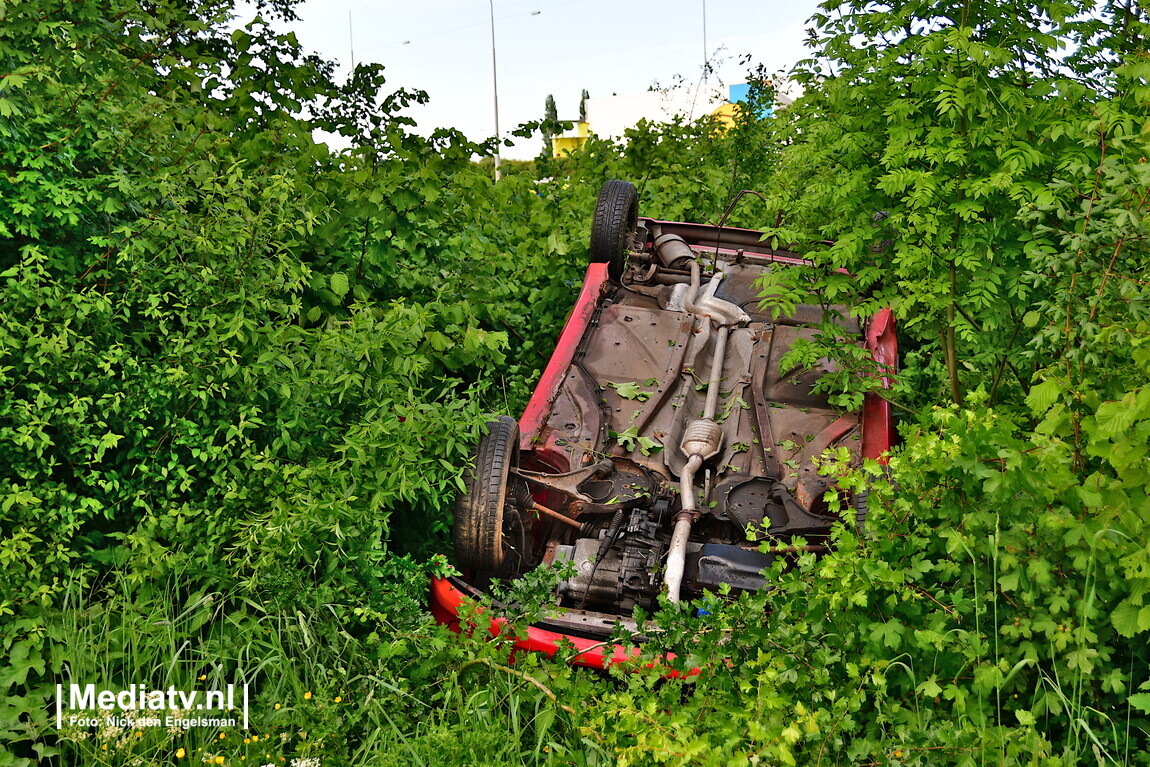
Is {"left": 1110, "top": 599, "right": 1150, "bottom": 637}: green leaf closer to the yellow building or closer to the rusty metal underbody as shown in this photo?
the rusty metal underbody

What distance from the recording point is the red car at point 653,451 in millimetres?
4234

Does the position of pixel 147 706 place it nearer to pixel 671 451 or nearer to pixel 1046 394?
pixel 671 451

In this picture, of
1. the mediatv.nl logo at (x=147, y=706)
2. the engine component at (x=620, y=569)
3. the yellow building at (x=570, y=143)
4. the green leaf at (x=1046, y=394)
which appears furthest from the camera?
the yellow building at (x=570, y=143)

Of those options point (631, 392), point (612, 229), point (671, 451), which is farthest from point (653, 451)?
point (612, 229)

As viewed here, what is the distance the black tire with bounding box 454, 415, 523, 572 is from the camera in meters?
4.26

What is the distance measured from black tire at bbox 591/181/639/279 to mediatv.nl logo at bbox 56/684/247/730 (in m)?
4.09

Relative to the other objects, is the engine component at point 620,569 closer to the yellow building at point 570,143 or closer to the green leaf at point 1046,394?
the green leaf at point 1046,394

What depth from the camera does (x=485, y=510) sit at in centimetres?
426

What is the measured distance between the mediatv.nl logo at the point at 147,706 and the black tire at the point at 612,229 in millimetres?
4092

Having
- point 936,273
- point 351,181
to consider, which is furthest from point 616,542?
point 351,181

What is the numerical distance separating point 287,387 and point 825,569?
8.04 feet

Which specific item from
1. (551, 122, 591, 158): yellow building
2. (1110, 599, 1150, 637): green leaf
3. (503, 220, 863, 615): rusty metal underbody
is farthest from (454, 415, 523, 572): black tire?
(551, 122, 591, 158): yellow building

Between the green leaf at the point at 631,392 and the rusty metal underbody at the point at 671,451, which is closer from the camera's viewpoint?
the rusty metal underbody at the point at 671,451

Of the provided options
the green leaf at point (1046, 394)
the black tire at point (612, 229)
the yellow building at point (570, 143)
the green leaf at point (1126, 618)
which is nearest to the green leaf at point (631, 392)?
the black tire at point (612, 229)
